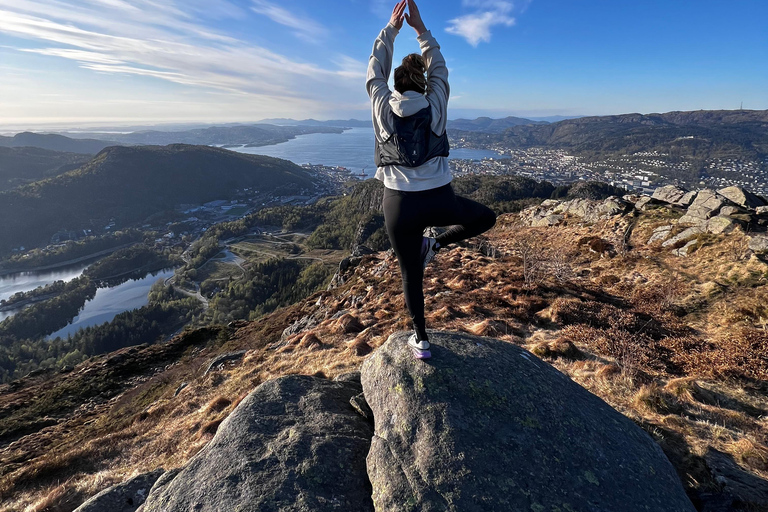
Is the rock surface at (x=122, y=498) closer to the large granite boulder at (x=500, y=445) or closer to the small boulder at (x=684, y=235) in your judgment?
the large granite boulder at (x=500, y=445)

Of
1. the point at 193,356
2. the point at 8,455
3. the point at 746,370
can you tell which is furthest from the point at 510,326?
the point at 193,356

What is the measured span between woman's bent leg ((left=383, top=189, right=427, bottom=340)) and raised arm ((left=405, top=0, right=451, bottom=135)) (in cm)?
85

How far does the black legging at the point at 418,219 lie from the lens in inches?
144

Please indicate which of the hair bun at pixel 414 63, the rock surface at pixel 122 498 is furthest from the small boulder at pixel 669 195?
the rock surface at pixel 122 498

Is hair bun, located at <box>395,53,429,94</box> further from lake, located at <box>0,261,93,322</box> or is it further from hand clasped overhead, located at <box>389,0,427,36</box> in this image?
lake, located at <box>0,261,93,322</box>

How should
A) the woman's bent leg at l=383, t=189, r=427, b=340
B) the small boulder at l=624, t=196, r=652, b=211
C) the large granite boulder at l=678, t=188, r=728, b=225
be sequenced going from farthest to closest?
1. the small boulder at l=624, t=196, r=652, b=211
2. the large granite boulder at l=678, t=188, r=728, b=225
3. the woman's bent leg at l=383, t=189, r=427, b=340

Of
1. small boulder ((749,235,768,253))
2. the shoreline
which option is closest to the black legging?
small boulder ((749,235,768,253))

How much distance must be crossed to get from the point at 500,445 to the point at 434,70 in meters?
4.21

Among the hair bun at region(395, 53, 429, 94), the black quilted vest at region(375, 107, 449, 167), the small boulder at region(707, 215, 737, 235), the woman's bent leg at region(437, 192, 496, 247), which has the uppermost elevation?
the hair bun at region(395, 53, 429, 94)

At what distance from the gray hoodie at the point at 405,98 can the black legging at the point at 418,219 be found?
0.13m

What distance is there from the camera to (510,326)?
9.49m

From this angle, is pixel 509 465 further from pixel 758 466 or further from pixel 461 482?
pixel 758 466

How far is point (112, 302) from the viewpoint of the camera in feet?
412

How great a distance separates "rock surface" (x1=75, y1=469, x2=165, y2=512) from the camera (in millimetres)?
4477
